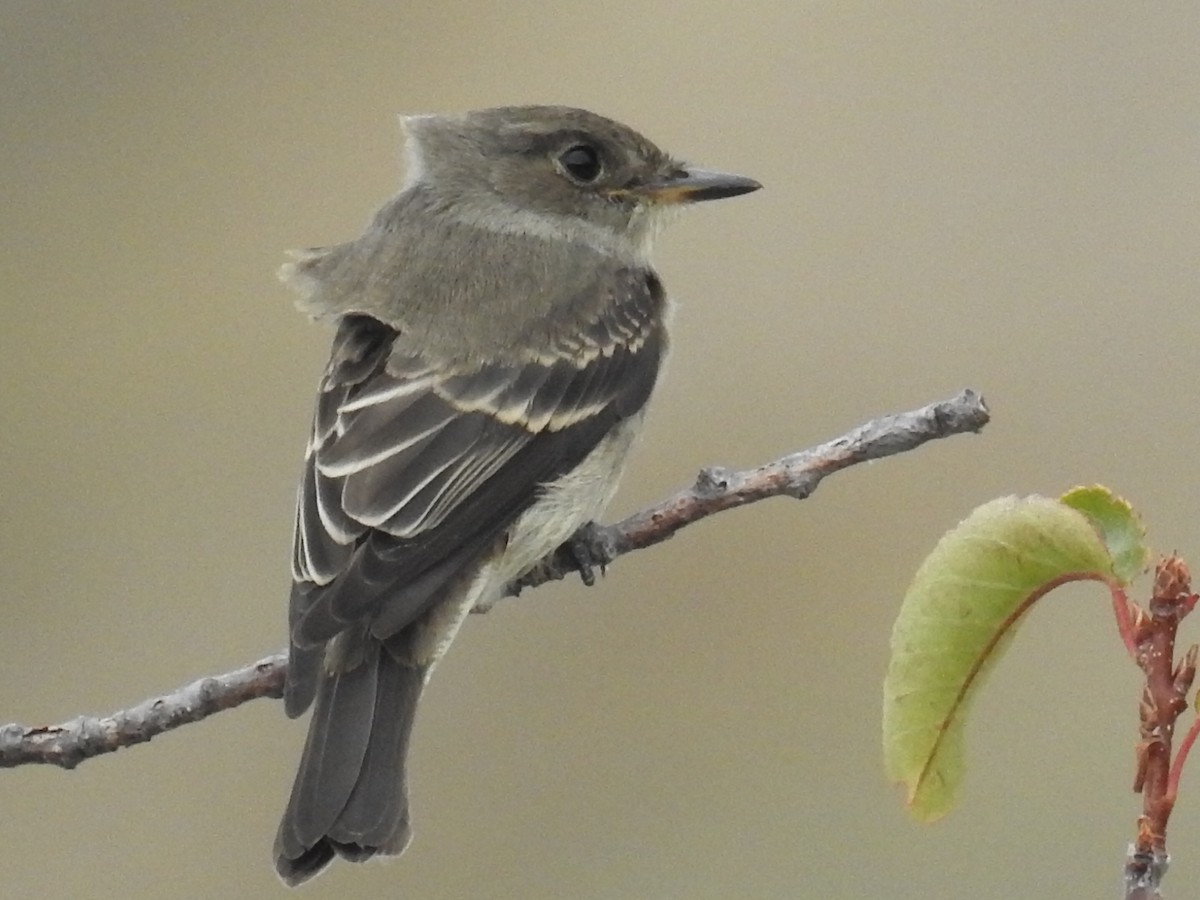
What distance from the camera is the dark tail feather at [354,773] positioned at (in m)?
2.63

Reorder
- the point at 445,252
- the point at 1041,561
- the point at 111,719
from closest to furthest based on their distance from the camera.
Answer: the point at 1041,561 → the point at 111,719 → the point at 445,252

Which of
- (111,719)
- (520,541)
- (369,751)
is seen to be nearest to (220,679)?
(111,719)

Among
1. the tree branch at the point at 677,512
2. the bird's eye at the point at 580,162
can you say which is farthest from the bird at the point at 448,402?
the tree branch at the point at 677,512

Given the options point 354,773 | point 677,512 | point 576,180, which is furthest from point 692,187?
point 354,773

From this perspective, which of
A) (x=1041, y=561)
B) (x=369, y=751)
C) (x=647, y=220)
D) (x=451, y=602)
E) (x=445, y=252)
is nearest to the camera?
(x=1041, y=561)

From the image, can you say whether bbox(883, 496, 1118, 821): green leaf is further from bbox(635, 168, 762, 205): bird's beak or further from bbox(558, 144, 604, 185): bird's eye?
bbox(558, 144, 604, 185): bird's eye

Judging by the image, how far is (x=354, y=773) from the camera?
2.72m

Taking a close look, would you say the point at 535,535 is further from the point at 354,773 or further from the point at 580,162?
the point at 580,162

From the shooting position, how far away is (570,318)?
343cm

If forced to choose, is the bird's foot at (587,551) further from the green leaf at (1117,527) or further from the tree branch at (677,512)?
the green leaf at (1117,527)

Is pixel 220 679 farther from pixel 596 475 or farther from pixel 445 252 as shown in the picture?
pixel 445 252

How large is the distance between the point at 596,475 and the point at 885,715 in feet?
5.73

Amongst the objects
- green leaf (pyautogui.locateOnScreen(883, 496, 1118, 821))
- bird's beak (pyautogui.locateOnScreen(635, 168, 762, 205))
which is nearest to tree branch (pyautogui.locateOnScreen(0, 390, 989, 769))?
green leaf (pyautogui.locateOnScreen(883, 496, 1118, 821))

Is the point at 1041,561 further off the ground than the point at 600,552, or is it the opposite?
the point at 1041,561
